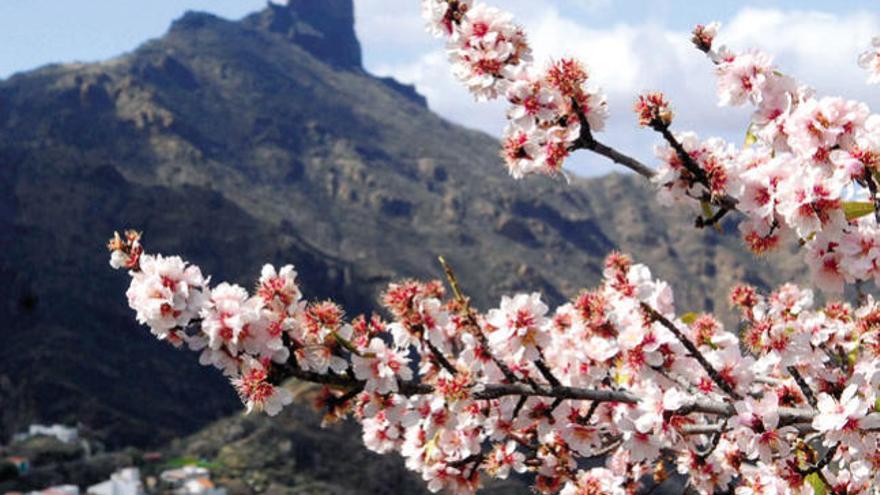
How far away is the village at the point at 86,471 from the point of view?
142 ft

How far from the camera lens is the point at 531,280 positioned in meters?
173

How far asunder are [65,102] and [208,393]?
A: 9023 centimetres

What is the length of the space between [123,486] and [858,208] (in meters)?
44.8

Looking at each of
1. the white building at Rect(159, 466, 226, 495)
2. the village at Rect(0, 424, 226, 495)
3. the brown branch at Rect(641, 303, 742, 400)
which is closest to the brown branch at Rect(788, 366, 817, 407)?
the brown branch at Rect(641, 303, 742, 400)

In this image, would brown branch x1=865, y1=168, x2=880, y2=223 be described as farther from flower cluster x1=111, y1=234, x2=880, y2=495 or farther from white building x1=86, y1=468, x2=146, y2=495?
white building x1=86, y1=468, x2=146, y2=495

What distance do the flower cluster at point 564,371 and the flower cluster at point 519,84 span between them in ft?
2.47

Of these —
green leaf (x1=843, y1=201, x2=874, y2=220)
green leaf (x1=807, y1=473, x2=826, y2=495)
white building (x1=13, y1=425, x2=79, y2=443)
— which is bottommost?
green leaf (x1=807, y1=473, x2=826, y2=495)

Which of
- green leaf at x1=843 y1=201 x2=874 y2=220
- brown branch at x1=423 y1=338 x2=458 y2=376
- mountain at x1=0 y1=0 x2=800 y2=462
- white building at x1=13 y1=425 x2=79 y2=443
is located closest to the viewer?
green leaf at x1=843 y1=201 x2=874 y2=220

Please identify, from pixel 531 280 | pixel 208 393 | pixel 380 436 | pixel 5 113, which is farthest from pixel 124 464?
pixel 5 113

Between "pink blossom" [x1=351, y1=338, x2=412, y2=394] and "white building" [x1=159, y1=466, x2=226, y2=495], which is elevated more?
"white building" [x1=159, y1=466, x2=226, y2=495]

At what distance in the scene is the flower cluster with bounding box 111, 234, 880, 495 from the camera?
3.97 m

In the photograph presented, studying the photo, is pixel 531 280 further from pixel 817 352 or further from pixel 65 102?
pixel 817 352

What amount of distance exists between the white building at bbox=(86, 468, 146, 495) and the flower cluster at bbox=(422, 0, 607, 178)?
42349 millimetres

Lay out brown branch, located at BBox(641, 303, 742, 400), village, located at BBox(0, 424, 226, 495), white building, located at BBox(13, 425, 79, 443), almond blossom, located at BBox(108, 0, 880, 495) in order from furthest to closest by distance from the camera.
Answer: white building, located at BBox(13, 425, 79, 443) → village, located at BBox(0, 424, 226, 495) → brown branch, located at BBox(641, 303, 742, 400) → almond blossom, located at BBox(108, 0, 880, 495)
